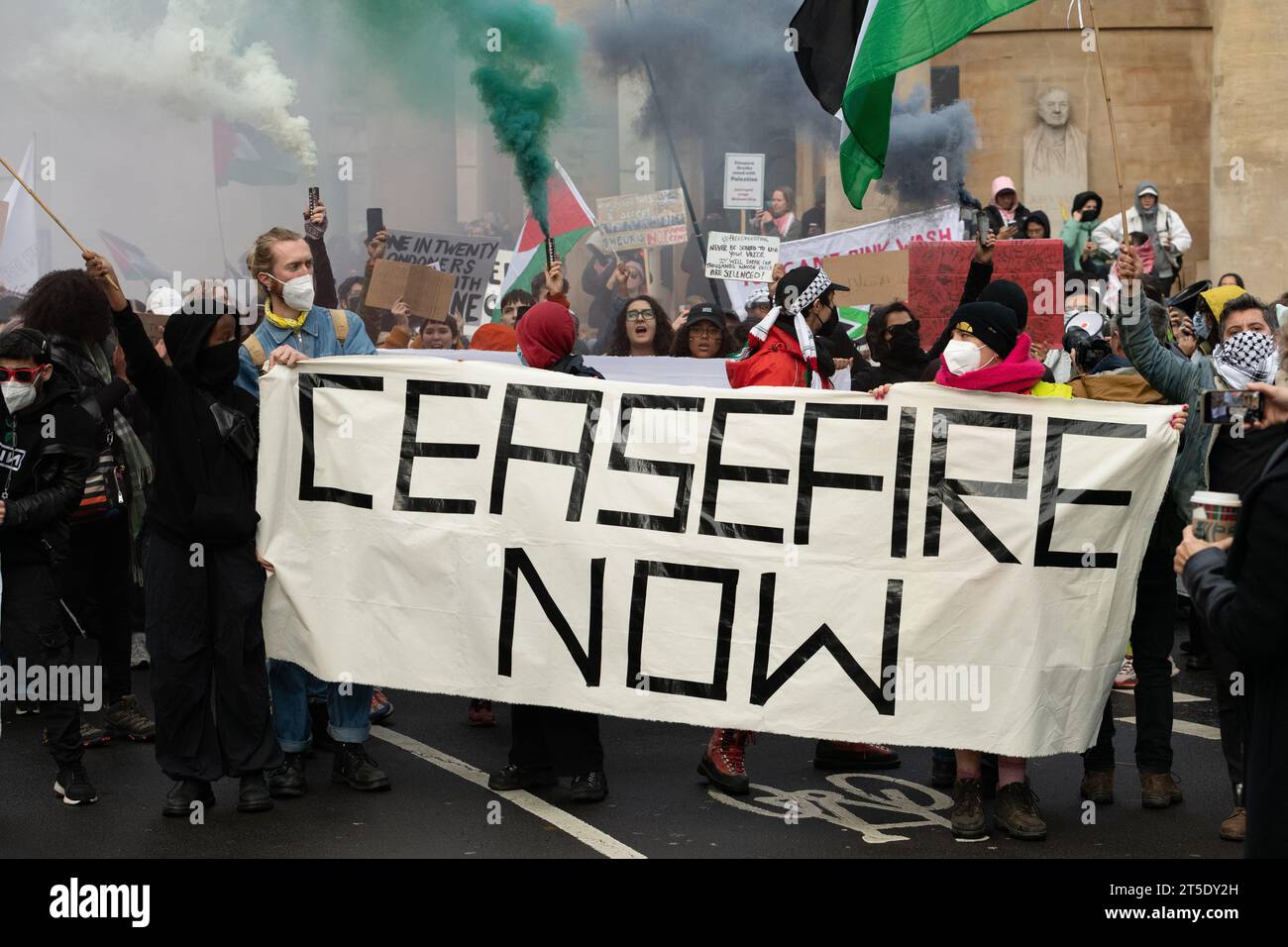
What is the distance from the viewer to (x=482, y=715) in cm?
795

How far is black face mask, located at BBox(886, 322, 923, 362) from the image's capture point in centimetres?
941

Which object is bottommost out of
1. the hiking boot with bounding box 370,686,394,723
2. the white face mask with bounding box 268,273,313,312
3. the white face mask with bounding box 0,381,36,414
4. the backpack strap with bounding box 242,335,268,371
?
the hiking boot with bounding box 370,686,394,723

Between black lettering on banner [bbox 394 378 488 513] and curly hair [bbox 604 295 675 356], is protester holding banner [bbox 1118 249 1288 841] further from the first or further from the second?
curly hair [bbox 604 295 675 356]

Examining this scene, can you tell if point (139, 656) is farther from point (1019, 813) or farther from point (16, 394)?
point (1019, 813)

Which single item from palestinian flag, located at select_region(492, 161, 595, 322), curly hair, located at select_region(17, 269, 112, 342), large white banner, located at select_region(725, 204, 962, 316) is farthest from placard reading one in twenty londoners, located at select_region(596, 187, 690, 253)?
curly hair, located at select_region(17, 269, 112, 342)

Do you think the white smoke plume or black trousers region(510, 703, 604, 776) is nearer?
black trousers region(510, 703, 604, 776)

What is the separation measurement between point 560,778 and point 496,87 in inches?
325

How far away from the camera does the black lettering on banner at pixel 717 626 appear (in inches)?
249

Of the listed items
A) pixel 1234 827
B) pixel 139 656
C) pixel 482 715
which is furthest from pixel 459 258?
pixel 1234 827

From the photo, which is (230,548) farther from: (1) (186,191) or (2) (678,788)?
(1) (186,191)

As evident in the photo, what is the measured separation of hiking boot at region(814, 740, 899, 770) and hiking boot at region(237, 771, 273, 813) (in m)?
2.34

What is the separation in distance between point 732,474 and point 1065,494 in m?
1.28
